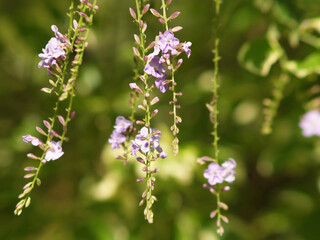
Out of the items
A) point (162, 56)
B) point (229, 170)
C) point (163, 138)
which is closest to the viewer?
point (162, 56)

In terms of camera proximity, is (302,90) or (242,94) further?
(242,94)

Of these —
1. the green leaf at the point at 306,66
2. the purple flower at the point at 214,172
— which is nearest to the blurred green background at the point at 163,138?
the green leaf at the point at 306,66

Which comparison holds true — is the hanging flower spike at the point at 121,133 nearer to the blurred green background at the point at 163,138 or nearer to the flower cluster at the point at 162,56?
the flower cluster at the point at 162,56

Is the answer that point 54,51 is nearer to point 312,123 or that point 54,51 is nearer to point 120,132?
point 120,132

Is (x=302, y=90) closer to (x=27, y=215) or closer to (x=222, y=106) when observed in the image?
(x=222, y=106)

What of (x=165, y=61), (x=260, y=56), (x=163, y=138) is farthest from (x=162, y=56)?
(x=163, y=138)

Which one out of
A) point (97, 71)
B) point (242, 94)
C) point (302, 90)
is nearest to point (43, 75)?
point (97, 71)
